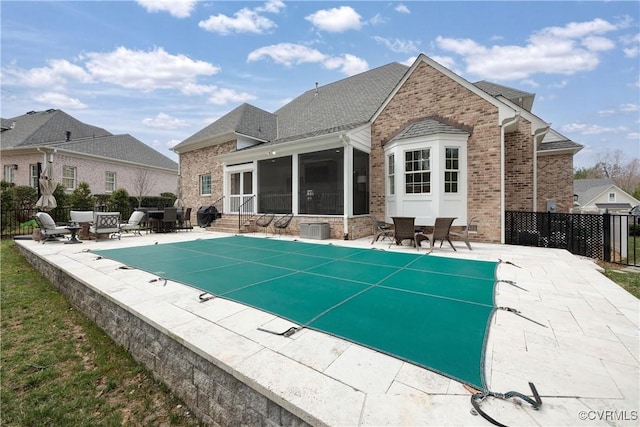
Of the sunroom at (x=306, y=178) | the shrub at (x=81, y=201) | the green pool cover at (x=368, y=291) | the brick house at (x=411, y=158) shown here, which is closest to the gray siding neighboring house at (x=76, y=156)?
the shrub at (x=81, y=201)

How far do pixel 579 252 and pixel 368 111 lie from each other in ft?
34.0

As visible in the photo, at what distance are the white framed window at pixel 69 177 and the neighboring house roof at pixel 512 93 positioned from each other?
88.7ft

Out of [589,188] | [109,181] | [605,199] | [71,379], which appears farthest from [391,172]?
[589,188]

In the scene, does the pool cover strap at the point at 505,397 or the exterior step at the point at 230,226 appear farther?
the exterior step at the point at 230,226

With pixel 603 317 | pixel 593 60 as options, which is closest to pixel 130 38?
pixel 603 317

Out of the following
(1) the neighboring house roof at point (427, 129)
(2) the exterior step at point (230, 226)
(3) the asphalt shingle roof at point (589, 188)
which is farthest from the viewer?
(3) the asphalt shingle roof at point (589, 188)

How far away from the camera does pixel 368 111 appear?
559 inches

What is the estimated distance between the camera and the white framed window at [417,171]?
10.1 m

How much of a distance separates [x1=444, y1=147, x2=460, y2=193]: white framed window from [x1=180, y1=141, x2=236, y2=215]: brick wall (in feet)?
38.8

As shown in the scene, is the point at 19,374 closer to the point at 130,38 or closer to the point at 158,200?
the point at 130,38

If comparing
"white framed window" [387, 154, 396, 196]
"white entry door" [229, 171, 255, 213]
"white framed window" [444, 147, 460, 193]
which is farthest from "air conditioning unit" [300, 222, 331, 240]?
"white framed window" [444, 147, 460, 193]

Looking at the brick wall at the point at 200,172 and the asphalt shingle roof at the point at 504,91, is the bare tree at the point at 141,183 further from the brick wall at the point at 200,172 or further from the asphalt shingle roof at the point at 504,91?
the asphalt shingle roof at the point at 504,91

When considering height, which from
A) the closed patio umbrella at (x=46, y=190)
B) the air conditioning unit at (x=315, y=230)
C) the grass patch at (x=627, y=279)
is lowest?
the grass patch at (x=627, y=279)

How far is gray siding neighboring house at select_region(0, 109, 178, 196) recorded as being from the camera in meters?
19.0
